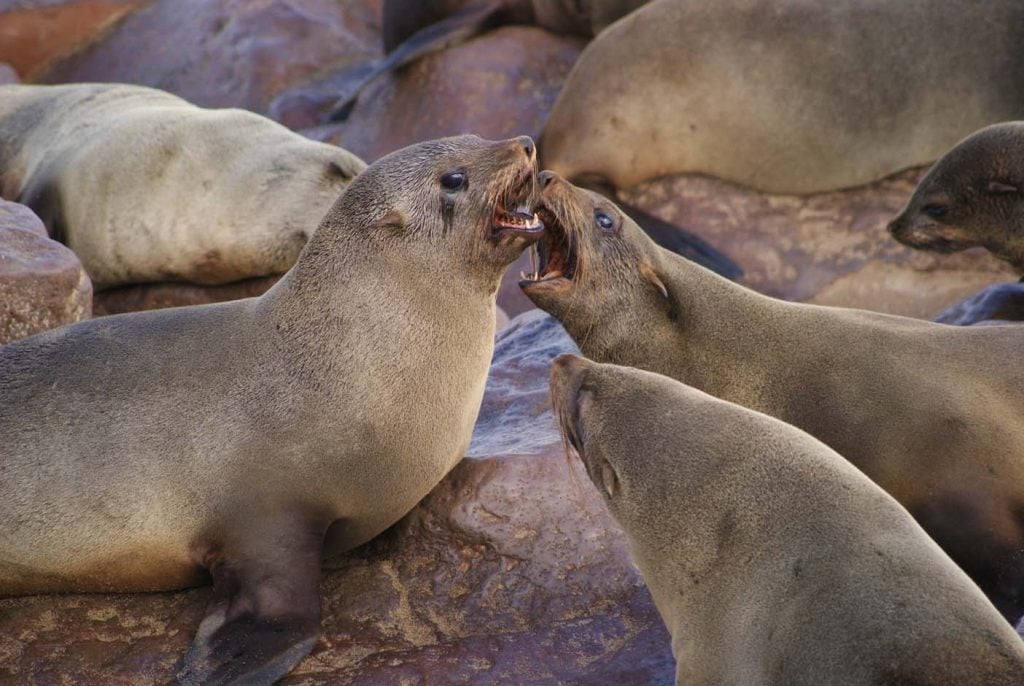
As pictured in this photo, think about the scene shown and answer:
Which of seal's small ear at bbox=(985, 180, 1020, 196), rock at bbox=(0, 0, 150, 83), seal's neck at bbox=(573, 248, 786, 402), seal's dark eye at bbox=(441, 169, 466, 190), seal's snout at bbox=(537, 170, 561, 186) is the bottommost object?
→ rock at bbox=(0, 0, 150, 83)

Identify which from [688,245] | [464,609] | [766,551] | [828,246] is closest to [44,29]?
[688,245]

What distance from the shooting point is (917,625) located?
3301 mm

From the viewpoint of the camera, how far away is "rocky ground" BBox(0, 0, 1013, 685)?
15.3 feet

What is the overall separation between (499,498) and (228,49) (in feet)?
28.1

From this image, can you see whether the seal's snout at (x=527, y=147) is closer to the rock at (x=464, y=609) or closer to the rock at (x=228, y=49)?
the rock at (x=464, y=609)

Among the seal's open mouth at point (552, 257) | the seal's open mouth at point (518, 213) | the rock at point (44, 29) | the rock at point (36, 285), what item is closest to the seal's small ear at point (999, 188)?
the seal's open mouth at point (552, 257)

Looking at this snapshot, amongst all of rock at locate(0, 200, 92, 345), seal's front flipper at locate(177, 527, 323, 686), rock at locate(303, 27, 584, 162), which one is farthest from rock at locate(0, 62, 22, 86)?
seal's front flipper at locate(177, 527, 323, 686)

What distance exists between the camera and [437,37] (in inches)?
433

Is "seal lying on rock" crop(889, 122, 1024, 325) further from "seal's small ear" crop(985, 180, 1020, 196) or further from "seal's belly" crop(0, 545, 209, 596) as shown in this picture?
"seal's belly" crop(0, 545, 209, 596)

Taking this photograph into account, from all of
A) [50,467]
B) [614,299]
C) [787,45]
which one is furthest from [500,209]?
[787,45]

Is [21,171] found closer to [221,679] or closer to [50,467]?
[50,467]

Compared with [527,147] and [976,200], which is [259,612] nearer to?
[527,147]

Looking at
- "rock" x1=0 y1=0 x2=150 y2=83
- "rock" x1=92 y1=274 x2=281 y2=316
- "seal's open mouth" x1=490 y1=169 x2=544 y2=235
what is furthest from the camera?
"rock" x1=0 y1=0 x2=150 y2=83

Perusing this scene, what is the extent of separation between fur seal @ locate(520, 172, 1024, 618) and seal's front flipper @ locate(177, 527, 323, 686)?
53.9 inches
